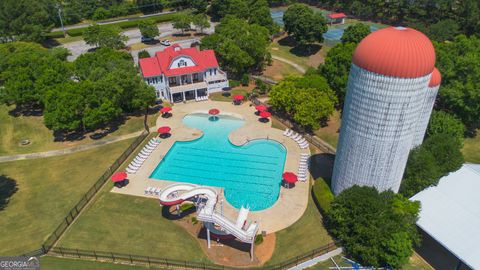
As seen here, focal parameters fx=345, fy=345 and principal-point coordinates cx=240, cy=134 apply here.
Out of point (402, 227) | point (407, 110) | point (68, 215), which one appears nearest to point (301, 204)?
point (402, 227)

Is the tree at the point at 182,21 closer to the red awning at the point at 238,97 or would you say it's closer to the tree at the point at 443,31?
the red awning at the point at 238,97

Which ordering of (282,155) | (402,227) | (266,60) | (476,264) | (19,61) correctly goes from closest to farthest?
(476,264) → (402,227) → (282,155) → (19,61) → (266,60)

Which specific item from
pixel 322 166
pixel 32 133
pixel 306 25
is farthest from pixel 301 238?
pixel 306 25

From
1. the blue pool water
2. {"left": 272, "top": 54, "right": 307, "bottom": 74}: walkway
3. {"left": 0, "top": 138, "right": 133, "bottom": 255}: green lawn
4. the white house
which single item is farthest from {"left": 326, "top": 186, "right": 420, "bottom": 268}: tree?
{"left": 272, "top": 54, "right": 307, "bottom": 74}: walkway

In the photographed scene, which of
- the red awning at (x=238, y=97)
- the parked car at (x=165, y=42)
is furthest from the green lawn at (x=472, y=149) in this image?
the parked car at (x=165, y=42)

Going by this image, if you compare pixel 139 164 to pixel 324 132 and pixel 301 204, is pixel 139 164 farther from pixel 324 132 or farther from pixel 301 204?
pixel 324 132

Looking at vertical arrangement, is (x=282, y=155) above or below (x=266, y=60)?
below

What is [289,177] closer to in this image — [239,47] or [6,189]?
[6,189]

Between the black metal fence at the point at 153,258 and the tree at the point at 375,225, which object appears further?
the black metal fence at the point at 153,258
